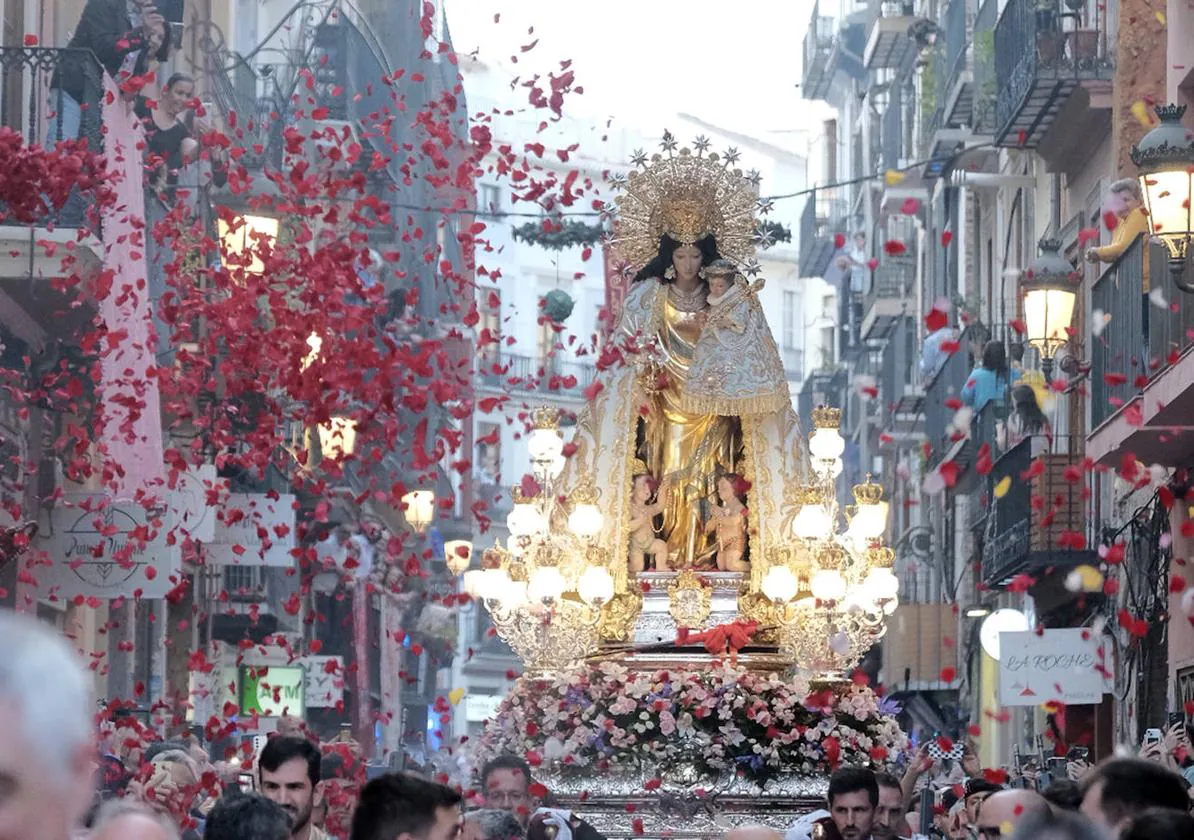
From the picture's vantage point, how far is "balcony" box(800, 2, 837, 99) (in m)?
46.7

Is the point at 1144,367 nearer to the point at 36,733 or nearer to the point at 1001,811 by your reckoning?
the point at 1001,811

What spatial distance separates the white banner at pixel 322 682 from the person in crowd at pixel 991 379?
637 centimetres

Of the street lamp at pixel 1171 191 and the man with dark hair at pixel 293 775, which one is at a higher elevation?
the street lamp at pixel 1171 191

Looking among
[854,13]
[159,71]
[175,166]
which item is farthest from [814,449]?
[854,13]

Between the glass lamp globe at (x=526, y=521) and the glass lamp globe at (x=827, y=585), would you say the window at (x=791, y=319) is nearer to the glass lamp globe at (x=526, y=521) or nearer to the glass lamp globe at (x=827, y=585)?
the glass lamp globe at (x=526, y=521)

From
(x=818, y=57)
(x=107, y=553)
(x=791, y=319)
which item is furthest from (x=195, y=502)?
(x=791, y=319)

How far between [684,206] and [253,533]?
505 cm

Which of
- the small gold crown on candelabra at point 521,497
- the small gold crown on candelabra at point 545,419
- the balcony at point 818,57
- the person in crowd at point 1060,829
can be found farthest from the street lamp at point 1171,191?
the balcony at point 818,57

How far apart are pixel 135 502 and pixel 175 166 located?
6469mm

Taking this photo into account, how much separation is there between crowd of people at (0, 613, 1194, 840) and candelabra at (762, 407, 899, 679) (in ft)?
3.32

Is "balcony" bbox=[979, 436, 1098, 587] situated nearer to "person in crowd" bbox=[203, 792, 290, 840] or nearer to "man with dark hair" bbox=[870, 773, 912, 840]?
"man with dark hair" bbox=[870, 773, 912, 840]

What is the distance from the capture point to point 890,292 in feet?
118

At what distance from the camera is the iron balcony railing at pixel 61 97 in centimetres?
1470

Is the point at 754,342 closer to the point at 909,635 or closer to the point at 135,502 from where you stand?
the point at 135,502
